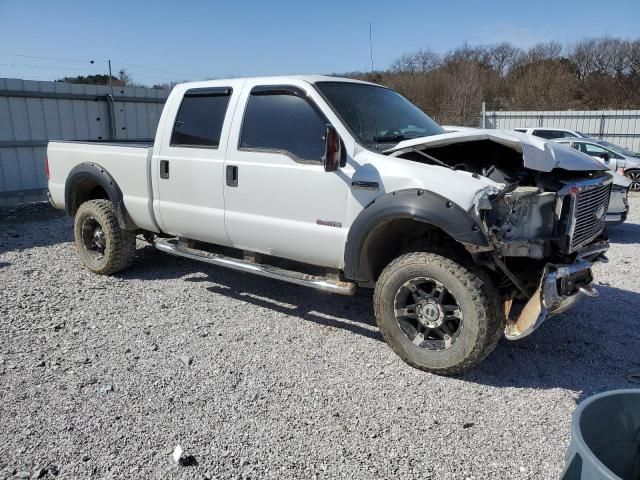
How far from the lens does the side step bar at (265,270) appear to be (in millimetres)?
4223

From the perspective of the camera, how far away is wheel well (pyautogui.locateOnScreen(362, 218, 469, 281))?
398 cm

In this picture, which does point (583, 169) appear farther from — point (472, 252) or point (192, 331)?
point (192, 331)

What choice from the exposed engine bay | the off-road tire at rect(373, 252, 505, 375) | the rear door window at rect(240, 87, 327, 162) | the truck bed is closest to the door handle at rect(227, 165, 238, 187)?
the rear door window at rect(240, 87, 327, 162)

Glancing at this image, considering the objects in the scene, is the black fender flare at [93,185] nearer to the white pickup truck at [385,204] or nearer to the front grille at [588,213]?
the white pickup truck at [385,204]

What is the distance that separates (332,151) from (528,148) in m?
1.37

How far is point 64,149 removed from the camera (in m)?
6.43

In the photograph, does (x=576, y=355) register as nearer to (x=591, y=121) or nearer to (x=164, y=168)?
(x=164, y=168)

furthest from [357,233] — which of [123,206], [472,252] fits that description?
[123,206]

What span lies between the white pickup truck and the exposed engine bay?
0.04 feet

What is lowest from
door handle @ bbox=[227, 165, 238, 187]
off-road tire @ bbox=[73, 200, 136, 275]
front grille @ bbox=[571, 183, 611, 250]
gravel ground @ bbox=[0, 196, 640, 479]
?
gravel ground @ bbox=[0, 196, 640, 479]

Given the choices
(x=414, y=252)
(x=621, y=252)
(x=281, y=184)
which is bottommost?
(x=621, y=252)

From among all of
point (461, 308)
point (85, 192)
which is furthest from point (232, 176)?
point (85, 192)

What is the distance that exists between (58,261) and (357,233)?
4.68 metres

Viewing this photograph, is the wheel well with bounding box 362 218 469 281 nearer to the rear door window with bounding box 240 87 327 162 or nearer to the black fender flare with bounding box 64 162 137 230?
the rear door window with bounding box 240 87 327 162
